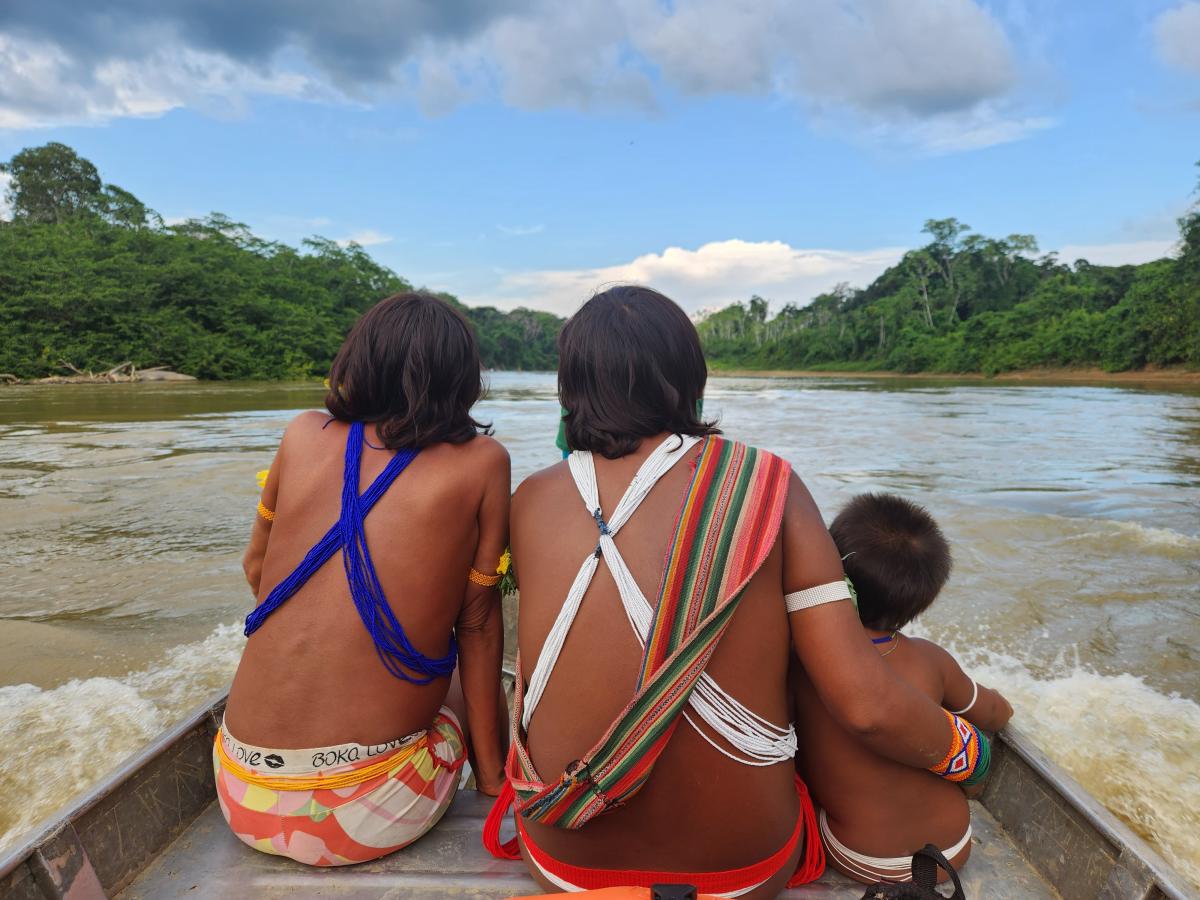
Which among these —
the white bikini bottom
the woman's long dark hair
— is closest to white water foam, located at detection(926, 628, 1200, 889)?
the white bikini bottom

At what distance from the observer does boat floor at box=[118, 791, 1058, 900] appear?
1.43m

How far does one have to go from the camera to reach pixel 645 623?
1100mm

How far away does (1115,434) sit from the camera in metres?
12.0

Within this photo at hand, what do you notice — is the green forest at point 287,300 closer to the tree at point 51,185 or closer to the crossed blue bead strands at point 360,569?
the tree at point 51,185

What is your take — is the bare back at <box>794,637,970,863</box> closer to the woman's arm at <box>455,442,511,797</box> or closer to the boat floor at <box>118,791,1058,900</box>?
the boat floor at <box>118,791,1058,900</box>

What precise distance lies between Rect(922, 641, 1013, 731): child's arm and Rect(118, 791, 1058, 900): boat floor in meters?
0.29

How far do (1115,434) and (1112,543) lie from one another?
817cm

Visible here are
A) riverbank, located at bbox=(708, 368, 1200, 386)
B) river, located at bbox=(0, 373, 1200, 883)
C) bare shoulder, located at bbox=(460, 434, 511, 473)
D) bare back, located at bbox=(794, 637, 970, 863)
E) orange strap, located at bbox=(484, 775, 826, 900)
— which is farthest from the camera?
riverbank, located at bbox=(708, 368, 1200, 386)

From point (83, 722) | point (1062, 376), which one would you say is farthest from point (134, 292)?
point (1062, 376)

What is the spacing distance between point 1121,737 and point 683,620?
110 inches

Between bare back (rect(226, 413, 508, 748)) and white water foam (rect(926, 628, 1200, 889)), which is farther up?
bare back (rect(226, 413, 508, 748))

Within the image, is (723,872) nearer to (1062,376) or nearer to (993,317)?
(1062,376)

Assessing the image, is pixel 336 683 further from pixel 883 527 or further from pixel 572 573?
pixel 883 527

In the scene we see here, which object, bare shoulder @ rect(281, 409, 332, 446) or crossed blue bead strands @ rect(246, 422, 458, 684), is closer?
crossed blue bead strands @ rect(246, 422, 458, 684)
